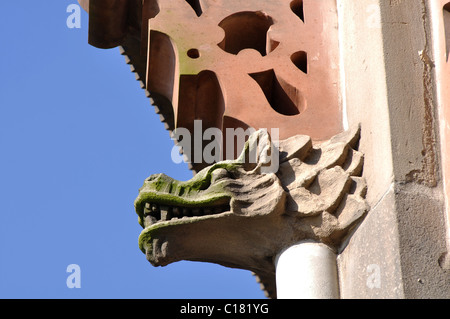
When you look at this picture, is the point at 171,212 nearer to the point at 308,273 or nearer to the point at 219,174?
the point at 219,174

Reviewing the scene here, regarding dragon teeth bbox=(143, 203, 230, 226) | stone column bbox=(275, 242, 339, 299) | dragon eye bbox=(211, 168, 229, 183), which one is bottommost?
stone column bbox=(275, 242, 339, 299)

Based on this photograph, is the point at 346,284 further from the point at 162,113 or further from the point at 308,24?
the point at 162,113

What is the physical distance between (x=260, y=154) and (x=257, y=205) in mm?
180

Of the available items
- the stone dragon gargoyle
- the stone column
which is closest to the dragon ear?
the stone dragon gargoyle

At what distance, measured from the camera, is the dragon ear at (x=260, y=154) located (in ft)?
14.4

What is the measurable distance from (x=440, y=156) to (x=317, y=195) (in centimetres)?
42

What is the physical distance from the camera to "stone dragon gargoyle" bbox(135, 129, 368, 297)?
4.32m

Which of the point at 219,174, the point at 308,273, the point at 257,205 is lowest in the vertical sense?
the point at 308,273

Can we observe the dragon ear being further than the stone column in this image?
Yes

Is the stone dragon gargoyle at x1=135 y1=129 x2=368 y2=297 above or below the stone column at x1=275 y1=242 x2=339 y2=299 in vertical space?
above

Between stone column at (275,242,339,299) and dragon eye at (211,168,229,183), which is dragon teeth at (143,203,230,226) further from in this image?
stone column at (275,242,339,299)

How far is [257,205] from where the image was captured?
434 centimetres

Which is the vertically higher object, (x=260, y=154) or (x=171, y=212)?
(x=260, y=154)

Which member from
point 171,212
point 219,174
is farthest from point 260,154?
point 171,212
